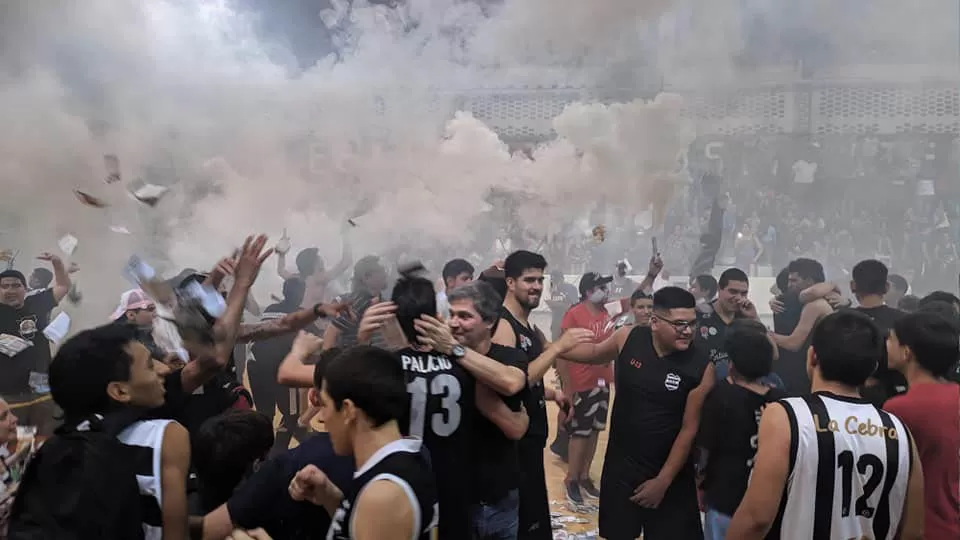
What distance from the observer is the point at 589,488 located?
3.82 metres

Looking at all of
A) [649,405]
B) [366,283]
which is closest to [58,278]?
[366,283]

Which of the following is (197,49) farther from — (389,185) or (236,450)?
(236,450)

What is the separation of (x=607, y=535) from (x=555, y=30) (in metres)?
3.15

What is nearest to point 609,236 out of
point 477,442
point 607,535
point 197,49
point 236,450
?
point 607,535

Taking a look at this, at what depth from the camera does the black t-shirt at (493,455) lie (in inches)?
82.5

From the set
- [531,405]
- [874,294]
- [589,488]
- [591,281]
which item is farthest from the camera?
[591,281]

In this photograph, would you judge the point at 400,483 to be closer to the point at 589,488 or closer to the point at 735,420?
the point at 735,420

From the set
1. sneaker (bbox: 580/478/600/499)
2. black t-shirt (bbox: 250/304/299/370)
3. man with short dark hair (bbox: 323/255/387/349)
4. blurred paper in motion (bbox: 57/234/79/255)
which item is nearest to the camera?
sneaker (bbox: 580/478/600/499)

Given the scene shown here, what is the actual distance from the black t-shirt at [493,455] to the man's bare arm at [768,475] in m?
0.75

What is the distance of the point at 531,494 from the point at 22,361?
3352 millimetres

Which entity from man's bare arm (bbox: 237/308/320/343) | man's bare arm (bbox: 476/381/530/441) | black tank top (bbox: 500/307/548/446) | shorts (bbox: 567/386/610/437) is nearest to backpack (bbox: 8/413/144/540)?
man's bare arm (bbox: 476/381/530/441)

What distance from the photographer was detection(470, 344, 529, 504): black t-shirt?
6.88 ft

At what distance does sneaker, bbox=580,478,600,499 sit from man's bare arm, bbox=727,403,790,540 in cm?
224

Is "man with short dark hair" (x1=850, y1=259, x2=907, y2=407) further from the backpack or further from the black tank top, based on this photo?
the backpack
